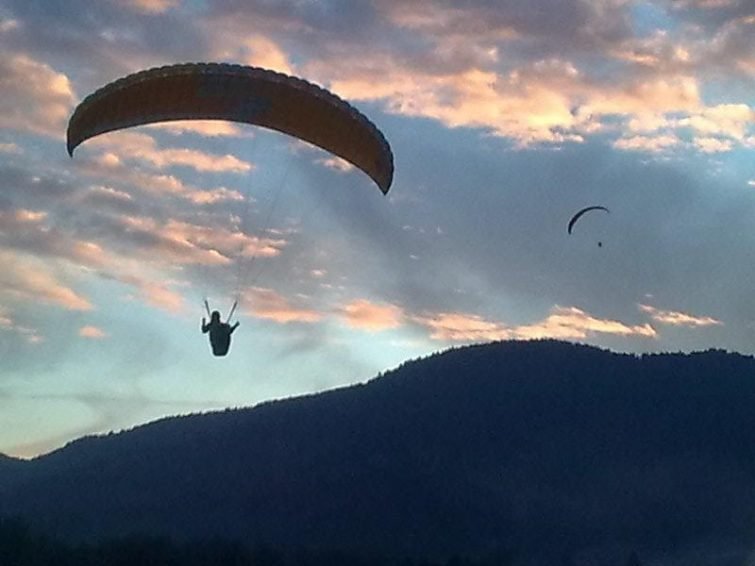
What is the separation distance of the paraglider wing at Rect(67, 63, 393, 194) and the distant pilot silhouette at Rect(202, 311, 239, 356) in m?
5.19

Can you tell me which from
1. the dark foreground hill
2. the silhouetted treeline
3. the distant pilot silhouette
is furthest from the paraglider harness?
the dark foreground hill

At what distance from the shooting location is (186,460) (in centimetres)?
18525

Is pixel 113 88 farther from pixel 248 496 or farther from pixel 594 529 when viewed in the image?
pixel 594 529

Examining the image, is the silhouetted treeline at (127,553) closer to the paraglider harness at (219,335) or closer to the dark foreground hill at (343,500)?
the paraglider harness at (219,335)

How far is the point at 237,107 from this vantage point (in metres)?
26.1

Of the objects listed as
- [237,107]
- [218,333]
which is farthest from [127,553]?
[237,107]

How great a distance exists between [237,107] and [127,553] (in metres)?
56.7

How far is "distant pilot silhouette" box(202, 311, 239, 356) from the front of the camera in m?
27.4

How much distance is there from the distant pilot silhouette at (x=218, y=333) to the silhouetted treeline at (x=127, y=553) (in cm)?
4978


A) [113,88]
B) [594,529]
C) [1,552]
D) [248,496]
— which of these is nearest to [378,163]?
[113,88]

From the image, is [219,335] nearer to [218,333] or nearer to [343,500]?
[218,333]

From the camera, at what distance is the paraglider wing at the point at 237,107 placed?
79.9 feet

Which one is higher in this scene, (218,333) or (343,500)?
(343,500)

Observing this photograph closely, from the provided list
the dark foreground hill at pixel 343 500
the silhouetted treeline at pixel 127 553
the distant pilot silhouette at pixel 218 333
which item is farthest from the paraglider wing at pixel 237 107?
the dark foreground hill at pixel 343 500
